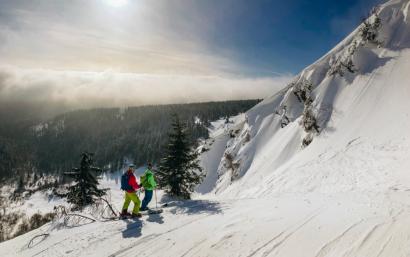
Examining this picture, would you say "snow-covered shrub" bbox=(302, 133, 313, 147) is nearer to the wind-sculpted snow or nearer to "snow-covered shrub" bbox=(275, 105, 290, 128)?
the wind-sculpted snow

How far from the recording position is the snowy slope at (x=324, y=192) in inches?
274

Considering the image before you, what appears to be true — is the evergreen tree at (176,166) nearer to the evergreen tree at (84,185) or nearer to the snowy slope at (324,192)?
the snowy slope at (324,192)

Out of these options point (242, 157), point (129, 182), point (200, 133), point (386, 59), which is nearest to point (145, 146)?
point (200, 133)

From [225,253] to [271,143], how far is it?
34.1m

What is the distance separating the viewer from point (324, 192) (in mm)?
13422

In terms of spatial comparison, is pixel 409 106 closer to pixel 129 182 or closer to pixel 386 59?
pixel 386 59

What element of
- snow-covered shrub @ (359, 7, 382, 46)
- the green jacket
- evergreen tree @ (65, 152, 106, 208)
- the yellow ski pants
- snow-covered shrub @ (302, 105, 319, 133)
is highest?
snow-covered shrub @ (359, 7, 382, 46)

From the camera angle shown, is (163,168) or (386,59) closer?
(163,168)

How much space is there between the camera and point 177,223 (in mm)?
9070

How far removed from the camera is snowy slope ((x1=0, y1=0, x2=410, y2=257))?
696 cm

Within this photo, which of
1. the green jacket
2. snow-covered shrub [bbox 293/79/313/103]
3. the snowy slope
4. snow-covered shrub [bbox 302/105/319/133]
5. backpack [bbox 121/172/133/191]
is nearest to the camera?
the snowy slope

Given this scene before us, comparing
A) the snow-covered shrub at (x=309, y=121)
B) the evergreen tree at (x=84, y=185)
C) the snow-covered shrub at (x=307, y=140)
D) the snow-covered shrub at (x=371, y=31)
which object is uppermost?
the snow-covered shrub at (x=371, y=31)

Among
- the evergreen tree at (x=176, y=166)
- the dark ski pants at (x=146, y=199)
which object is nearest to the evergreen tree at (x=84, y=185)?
the evergreen tree at (x=176, y=166)

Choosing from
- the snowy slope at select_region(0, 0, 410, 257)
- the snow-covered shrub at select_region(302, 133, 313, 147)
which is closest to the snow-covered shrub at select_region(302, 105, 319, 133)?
the snowy slope at select_region(0, 0, 410, 257)
